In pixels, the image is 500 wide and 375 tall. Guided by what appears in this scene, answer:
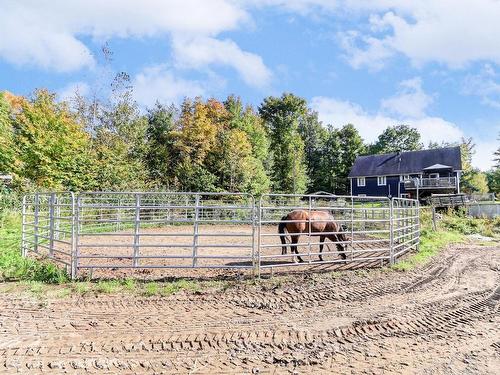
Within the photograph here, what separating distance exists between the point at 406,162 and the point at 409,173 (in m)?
2.00

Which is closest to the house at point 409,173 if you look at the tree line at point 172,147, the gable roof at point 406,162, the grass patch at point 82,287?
the gable roof at point 406,162

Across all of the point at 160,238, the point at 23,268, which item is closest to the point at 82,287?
the point at 23,268

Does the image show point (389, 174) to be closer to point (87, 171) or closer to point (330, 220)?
point (87, 171)

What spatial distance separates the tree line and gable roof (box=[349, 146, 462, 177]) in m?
5.52

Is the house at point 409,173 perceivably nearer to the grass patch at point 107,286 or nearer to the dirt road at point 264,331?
the dirt road at point 264,331

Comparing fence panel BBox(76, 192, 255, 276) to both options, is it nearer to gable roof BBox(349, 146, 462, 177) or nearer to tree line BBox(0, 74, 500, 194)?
tree line BBox(0, 74, 500, 194)

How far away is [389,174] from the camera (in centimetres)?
4306

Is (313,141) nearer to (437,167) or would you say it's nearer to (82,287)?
(437,167)

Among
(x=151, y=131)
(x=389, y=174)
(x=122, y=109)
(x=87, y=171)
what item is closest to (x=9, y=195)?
(x=87, y=171)

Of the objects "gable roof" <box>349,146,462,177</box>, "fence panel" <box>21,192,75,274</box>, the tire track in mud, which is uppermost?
"gable roof" <box>349,146,462,177</box>

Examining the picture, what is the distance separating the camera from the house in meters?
37.5

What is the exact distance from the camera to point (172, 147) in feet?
105

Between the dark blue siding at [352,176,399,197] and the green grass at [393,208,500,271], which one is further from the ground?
the dark blue siding at [352,176,399,197]

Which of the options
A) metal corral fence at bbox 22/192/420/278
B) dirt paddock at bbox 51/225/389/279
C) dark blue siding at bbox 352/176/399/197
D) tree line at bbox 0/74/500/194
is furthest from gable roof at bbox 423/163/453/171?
dirt paddock at bbox 51/225/389/279
